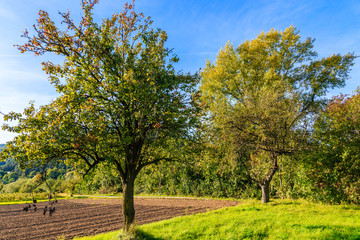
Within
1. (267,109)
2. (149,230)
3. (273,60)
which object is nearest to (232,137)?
(267,109)

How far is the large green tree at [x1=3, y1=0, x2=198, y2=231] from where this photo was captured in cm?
779

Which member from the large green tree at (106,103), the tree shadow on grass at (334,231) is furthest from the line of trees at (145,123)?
the tree shadow on grass at (334,231)

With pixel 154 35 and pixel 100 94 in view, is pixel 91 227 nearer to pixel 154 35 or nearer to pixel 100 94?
pixel 100 94

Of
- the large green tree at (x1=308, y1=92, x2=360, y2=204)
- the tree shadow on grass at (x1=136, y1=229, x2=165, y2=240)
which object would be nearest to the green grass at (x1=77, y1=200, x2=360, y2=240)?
the tree shadow on grass at (x1=136, y1=229, x2=165, y2=240)

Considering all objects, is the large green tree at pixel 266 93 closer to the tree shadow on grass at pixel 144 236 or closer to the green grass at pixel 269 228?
the green grass at pixel 269 228

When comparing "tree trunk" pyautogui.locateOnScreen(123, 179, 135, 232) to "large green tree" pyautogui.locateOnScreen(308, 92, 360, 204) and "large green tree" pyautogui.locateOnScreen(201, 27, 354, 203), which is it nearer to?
"large green tree" pyautogui.locateOnScreen(201, 27, 354, 203)

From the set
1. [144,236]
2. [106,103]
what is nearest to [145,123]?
[106,103]

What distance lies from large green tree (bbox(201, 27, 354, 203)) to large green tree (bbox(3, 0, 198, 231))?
4212mm

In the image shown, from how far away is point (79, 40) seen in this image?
8430mm

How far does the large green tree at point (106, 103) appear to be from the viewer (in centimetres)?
779

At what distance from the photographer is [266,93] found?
14438 mm

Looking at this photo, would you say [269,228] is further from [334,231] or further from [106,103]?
[106,103]

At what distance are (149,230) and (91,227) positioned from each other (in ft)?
19.9

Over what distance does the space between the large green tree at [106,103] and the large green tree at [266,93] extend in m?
4.21
